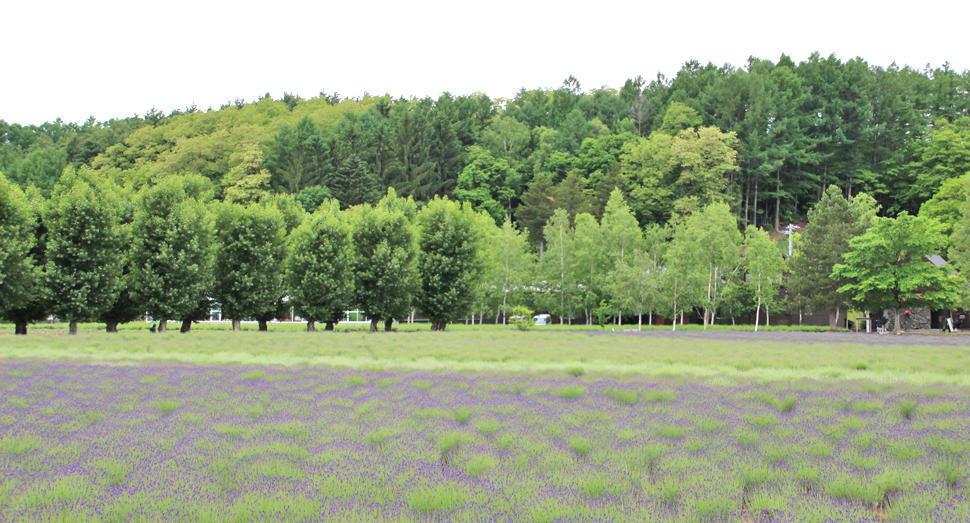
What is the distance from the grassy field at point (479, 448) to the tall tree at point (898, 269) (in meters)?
41.0

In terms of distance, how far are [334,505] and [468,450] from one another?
2249 mm

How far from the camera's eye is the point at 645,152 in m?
94.6

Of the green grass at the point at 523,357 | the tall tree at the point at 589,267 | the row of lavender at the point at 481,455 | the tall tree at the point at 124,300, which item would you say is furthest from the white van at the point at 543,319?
the row of lavender at the point at 481,455

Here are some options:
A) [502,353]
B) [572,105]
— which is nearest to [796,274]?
[502,353]

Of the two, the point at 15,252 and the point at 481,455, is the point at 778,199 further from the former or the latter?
the point at 481,455

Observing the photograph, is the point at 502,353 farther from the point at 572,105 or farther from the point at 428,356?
the point at 572,105

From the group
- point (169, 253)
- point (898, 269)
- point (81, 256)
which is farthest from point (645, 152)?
point (81, 256)

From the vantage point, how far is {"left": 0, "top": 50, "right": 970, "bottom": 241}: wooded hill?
9006cm

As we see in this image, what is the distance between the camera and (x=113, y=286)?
39625 millimetres

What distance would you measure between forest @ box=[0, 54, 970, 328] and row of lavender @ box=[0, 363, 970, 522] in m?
40.2

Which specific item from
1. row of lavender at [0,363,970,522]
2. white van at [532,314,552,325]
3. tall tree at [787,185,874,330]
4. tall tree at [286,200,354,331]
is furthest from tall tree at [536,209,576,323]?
row of lavender at [0,363,970,522]

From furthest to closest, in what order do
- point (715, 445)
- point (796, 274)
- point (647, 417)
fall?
point (796, 274) → point (647, 417) → point (715, 445)

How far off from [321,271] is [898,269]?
148 ft

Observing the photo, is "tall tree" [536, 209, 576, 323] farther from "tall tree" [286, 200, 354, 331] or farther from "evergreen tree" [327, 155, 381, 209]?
"evergreen tree" [327, 155, 381, 209]
